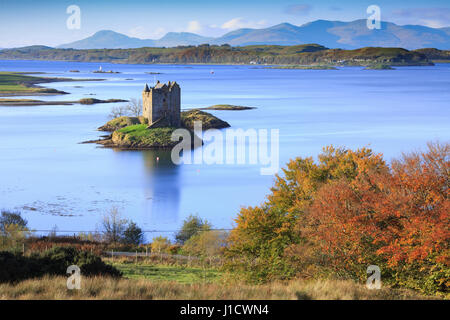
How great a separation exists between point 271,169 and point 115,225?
28.2m

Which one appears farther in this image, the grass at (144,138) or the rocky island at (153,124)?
the rocky island at (153,124)

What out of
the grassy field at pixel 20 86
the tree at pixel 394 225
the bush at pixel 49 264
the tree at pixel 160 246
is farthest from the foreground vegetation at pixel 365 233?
the grassy field at pixel 20 86

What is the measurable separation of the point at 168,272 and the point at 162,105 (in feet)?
188

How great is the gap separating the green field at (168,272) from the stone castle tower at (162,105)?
54142mm

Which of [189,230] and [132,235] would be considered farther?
[132,235]

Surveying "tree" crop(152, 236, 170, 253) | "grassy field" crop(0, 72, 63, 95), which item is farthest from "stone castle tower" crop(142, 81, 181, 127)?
"grassy field" crop(0, 72, 63, 95)

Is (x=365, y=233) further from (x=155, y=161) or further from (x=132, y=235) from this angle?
(x=155, y=161)

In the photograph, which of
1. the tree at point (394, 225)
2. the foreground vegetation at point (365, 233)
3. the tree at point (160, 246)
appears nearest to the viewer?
the tree at point (394, 225)

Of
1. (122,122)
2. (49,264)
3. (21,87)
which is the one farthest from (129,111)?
(49,264)

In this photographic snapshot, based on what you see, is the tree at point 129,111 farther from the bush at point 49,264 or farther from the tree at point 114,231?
the bush at point 49,264

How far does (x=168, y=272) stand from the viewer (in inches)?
957

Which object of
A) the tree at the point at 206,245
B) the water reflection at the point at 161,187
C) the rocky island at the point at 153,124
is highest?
the rocky island at the point at 153,124

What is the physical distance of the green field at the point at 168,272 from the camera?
Result: 22.1m
